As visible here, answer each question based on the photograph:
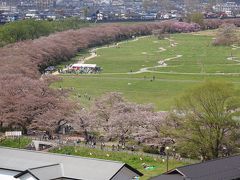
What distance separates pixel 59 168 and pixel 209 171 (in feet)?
19.1

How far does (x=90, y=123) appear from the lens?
35.8m

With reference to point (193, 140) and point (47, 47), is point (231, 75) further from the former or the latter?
point (193, 140)

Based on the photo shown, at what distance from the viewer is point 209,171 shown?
2077 cm

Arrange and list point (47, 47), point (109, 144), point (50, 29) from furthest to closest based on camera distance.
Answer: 1. point (50, 29)
2. point (47, 47)
3. point (109, 144)

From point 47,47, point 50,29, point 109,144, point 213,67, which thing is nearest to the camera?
point 109,144

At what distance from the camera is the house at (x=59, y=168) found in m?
22.3

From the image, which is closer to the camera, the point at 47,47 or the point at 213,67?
the point at 213,67

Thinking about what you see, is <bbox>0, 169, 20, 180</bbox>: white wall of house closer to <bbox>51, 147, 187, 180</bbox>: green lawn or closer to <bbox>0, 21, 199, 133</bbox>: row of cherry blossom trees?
<bbox>51, 147, 187, 180</bbox>: green lawn

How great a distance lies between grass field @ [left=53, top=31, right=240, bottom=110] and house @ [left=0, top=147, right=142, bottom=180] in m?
21.2

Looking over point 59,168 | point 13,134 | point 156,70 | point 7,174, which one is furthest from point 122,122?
point 156,70

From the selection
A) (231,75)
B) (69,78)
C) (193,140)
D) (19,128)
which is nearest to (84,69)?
(69,78)

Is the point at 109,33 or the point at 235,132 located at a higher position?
the point at 235,132

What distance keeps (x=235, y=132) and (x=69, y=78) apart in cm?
3816

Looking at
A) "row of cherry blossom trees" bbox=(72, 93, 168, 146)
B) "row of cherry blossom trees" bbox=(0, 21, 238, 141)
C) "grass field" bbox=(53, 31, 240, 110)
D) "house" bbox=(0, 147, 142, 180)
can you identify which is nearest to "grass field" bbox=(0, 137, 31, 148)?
"row of cherry blossom trees" bbox=(0, 21, 238, 141)
